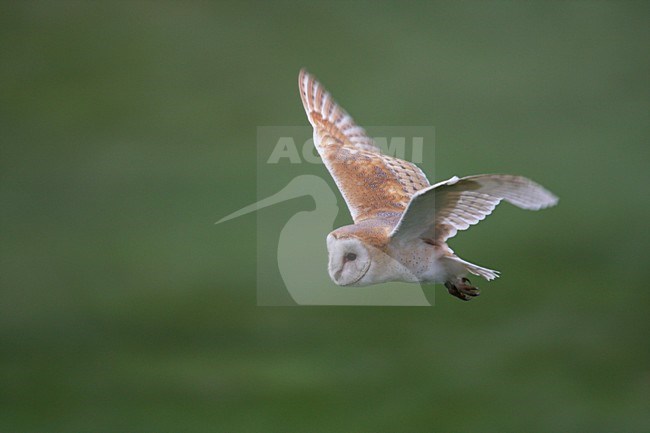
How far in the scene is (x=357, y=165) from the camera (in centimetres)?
202

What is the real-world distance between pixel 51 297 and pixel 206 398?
2.25m

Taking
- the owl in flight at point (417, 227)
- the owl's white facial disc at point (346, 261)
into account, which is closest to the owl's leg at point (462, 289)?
the owl in flight at point (417, 227)

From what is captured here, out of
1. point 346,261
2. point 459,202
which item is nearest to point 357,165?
point 459,202

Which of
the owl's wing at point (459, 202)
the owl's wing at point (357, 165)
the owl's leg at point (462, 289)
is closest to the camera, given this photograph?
the owl's wing at point (459, 202)

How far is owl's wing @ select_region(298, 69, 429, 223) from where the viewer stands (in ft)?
6.06

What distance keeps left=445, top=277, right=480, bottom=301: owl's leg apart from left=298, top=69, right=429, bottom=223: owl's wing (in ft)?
0.72

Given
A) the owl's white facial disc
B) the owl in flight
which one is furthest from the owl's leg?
the owl's white facial disc

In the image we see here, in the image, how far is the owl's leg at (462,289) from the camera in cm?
151

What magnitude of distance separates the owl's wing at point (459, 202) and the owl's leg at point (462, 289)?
8 cm

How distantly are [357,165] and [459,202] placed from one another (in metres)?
0.47

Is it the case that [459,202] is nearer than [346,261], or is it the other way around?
[346,261]

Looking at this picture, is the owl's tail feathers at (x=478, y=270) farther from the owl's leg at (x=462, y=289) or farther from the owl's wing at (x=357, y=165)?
the owl's wing at (x=357, y=165)

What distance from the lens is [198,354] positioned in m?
8.02

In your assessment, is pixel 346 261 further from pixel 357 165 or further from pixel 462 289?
pixel 357 165
